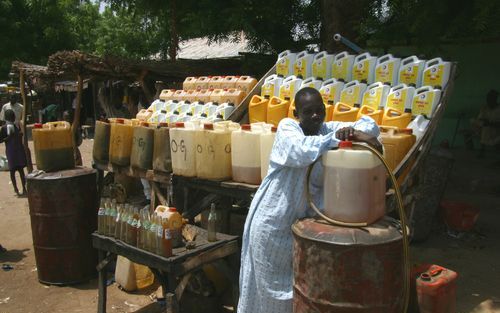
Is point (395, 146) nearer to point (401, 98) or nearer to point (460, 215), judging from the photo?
point (401, 98)

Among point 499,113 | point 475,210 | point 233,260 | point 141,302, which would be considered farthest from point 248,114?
point 499,113

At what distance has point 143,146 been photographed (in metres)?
4.86

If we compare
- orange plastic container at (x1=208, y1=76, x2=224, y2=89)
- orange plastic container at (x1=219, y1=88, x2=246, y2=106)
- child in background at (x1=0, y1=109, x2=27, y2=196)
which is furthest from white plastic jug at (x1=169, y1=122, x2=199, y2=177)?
child in background at (x1=0, y1=109, x2=27, y2=196)

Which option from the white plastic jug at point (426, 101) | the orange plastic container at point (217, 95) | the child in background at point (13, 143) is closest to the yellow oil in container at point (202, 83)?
the orange plastic container at point (217, 95)

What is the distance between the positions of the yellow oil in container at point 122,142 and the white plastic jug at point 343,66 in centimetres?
223

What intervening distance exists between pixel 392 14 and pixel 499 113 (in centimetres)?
455

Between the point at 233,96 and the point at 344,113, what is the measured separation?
162 cm

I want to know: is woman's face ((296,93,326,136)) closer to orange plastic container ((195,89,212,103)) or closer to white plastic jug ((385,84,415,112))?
white plastic jug ((385,84,415,112))

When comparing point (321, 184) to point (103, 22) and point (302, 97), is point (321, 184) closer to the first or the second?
point (302, 97)

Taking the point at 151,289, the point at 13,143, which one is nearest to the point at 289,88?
the point at 151,289

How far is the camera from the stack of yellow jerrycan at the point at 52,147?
505 centimetres

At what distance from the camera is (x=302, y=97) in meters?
2.85

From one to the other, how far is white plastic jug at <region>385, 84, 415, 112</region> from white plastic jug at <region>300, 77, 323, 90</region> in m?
0.85

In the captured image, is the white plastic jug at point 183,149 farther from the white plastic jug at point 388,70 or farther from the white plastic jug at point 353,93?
the white plastic jug at point 388,70
